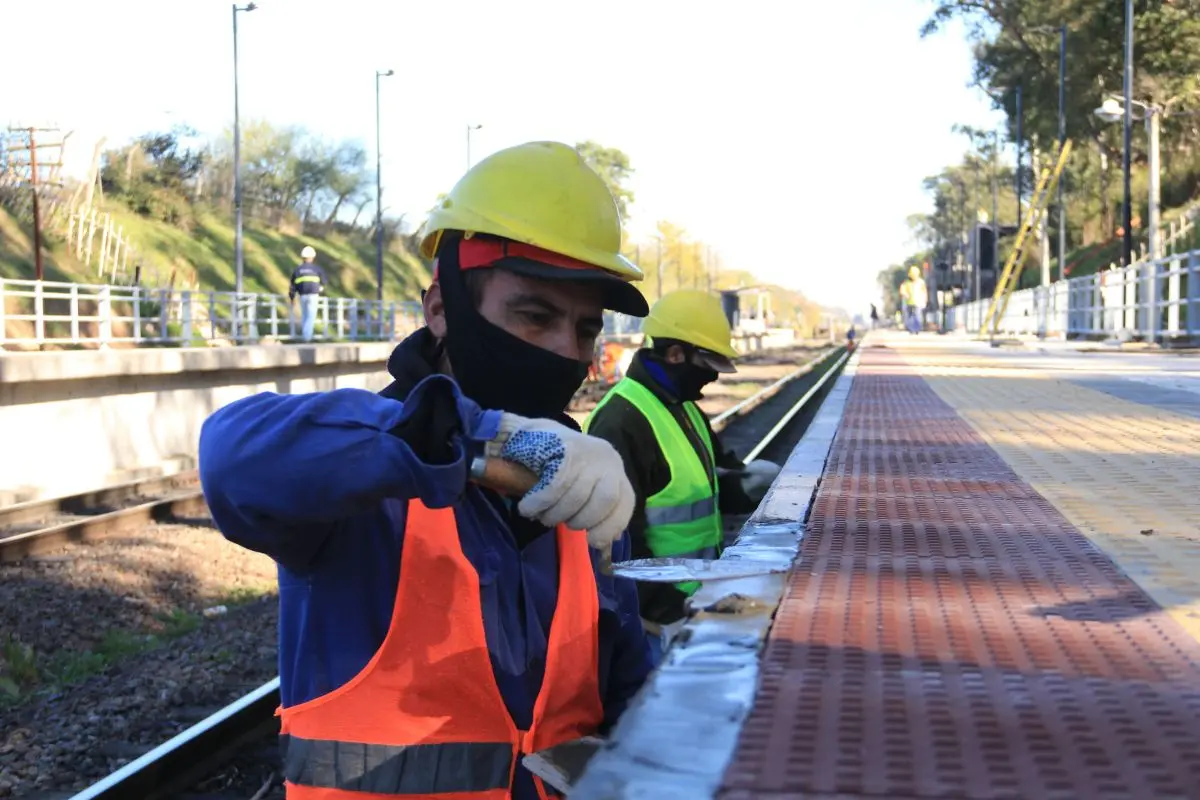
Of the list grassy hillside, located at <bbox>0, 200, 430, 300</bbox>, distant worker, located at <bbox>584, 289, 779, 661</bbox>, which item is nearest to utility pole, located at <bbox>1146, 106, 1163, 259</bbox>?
distant worker, located at <bbox>584, 289, 779, 661</bbox>

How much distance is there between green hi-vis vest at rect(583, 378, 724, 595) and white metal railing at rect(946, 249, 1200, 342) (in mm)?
17746

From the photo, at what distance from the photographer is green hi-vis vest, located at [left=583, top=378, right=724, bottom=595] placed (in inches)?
210

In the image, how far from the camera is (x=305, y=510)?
2.14 metres

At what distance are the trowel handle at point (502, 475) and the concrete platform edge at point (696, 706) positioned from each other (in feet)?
1.25

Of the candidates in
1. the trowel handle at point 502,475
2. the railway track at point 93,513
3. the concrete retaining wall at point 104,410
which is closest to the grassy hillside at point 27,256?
the concrete retaining wall at point 104,410

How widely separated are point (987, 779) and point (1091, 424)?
7.75 m

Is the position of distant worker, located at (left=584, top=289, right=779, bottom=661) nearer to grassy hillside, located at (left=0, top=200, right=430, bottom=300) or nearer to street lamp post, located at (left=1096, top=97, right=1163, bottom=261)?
street lamp post, located at (left=1096, top=97, right=1163, bottom=261)

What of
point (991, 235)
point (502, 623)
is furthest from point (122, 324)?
point (502, 623)

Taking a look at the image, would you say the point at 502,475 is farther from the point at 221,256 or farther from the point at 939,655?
the point at 221,256

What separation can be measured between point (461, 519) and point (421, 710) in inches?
13.7

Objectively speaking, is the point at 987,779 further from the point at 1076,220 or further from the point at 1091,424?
the point at 1076,220

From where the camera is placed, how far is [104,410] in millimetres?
15938

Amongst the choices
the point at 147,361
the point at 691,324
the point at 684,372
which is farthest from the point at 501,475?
the point at 147,361

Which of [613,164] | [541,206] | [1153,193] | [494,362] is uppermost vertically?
[613,164]
